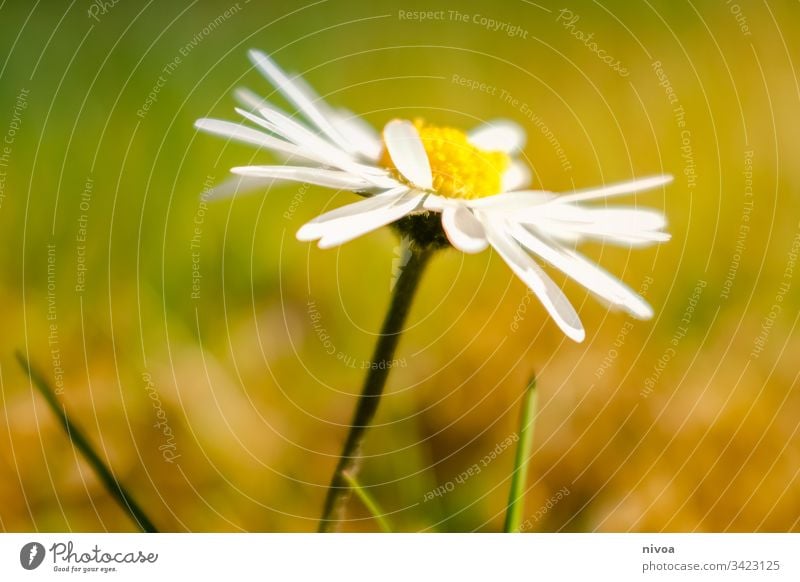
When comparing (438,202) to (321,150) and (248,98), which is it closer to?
(321,150)

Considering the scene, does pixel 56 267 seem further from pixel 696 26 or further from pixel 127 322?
pixel 696 26

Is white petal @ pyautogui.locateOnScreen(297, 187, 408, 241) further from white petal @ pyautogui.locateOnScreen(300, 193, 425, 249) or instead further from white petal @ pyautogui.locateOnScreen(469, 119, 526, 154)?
white petal @ pyautogui.locateOnScreen(469, 119, 526, 154)

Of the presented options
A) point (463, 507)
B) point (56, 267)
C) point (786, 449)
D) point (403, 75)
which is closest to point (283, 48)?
point (403, 75)

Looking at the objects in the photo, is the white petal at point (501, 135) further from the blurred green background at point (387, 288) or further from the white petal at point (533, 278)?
the white petal at point (533, 278)

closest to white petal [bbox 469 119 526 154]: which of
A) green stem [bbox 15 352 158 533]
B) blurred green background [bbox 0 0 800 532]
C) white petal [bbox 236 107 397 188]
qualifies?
blurred green background [bbox 0 0 800 532]

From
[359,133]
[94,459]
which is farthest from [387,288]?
[94,459]

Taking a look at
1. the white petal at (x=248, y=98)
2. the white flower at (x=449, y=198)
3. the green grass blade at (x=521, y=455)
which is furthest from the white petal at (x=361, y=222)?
the white petal at (x=248, y=98)
